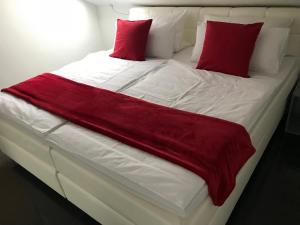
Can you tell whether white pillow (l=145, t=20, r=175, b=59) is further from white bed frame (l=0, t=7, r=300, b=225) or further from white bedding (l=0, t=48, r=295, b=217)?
white bed frame (l=0, t=7, r=300, b=225)

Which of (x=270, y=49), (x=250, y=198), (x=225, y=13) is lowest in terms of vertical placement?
(x=250, y=198)

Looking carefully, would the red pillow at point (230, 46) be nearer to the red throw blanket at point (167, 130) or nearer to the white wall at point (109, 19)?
the red throw blanket at point (167, 130)

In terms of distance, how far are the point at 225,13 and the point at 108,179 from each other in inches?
72.8

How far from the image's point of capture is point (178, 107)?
1.68 metres

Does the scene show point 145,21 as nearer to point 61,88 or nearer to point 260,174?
point 61,88

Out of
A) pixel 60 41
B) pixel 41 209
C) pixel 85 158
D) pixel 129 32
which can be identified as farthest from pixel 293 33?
pixel 60 41

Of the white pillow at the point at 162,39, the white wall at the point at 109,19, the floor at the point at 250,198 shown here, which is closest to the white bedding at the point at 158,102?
the white pillow at the point at 162,39

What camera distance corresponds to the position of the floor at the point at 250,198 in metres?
1.59

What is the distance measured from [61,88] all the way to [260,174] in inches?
64.7

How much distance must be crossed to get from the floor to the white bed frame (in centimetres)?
15

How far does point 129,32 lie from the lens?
2.49m

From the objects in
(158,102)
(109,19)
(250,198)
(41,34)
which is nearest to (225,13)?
(158,102)

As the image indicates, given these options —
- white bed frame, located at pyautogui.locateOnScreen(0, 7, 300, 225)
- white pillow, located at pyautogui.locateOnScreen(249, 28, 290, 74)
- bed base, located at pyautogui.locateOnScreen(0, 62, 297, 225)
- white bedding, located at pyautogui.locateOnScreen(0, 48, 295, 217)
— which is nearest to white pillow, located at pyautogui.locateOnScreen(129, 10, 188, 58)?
white bedding, located at pyautogui.locateOnScreen(0, 48, 295, 217)

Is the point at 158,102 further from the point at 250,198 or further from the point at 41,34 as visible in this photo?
the point at 41,34
